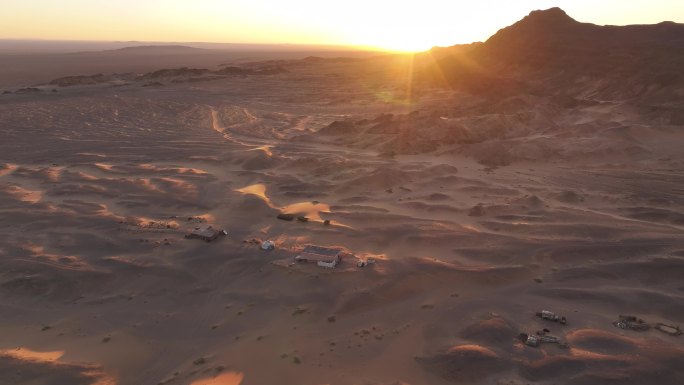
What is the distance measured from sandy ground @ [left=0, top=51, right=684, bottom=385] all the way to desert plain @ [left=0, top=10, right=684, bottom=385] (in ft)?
0.19

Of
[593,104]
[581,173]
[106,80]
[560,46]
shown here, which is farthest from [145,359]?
[106,80]

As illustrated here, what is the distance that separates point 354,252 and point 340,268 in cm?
112

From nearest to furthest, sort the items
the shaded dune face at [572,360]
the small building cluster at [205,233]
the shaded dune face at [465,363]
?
the shaded dune face at [572,360] → the shaded dune face at [465,363] → the small building cluster at [205,233]

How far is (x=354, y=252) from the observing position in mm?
13297

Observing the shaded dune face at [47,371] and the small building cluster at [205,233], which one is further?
the small building cluster at [205,233]

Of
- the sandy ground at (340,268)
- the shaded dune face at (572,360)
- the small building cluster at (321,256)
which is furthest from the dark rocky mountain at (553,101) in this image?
the shaded dune face at (572,360)

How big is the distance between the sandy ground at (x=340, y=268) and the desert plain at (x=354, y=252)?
0.06 meters

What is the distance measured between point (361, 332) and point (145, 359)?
4.10 metres

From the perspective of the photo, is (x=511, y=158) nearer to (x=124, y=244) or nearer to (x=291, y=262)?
(x=291, y=262)

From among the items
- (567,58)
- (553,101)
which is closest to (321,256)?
(553,101)

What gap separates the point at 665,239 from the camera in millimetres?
13250

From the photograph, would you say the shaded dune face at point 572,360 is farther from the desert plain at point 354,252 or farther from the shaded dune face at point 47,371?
the shaded dune face at point 47,371

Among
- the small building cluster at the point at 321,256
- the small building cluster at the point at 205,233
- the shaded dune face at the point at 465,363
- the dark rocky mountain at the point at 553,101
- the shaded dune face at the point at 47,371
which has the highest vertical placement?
the dark rocky mountain at the point at 553,101

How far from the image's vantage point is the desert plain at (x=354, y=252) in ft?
29.6
